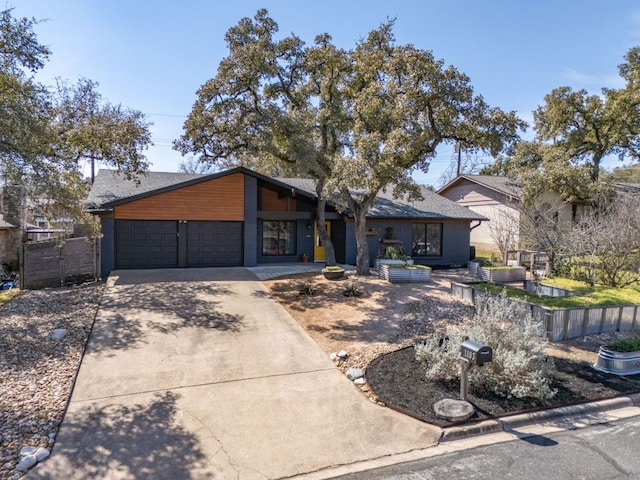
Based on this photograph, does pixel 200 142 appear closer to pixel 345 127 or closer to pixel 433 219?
pixel 345 127

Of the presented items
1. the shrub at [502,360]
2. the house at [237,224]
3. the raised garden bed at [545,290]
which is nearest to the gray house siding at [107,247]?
the house at [237,224]

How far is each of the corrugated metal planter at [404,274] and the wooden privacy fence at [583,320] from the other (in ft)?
15.1

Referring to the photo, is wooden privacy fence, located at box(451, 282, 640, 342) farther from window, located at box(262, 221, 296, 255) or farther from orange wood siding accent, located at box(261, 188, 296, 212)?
orange wood siding accent, located at box(261, 188, 296, 212)

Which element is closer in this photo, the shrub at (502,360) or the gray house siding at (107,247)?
the shrub at (502,360)

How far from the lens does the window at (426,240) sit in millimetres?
18750

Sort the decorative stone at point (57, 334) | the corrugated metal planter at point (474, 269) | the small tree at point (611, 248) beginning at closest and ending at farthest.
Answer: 1. the decorative stone at point (57, 334)
2. the small tree at point (611, 248)
3. the corrugated metal planter at point (474, 269)

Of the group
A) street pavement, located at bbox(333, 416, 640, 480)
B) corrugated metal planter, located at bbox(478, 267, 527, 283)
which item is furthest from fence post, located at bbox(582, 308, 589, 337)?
corrugated metal planter, located at bbox(478, 267, 527, 283)

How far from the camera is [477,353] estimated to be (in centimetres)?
496

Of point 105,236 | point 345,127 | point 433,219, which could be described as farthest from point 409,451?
point 433,219

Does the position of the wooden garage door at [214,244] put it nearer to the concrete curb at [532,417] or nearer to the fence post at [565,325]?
the fence post at [565,325]

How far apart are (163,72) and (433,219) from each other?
1265 centimetres

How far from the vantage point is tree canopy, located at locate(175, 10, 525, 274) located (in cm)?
1086

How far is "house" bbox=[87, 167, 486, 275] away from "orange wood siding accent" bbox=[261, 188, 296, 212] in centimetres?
4

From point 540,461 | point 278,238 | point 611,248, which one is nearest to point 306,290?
point 278,238
